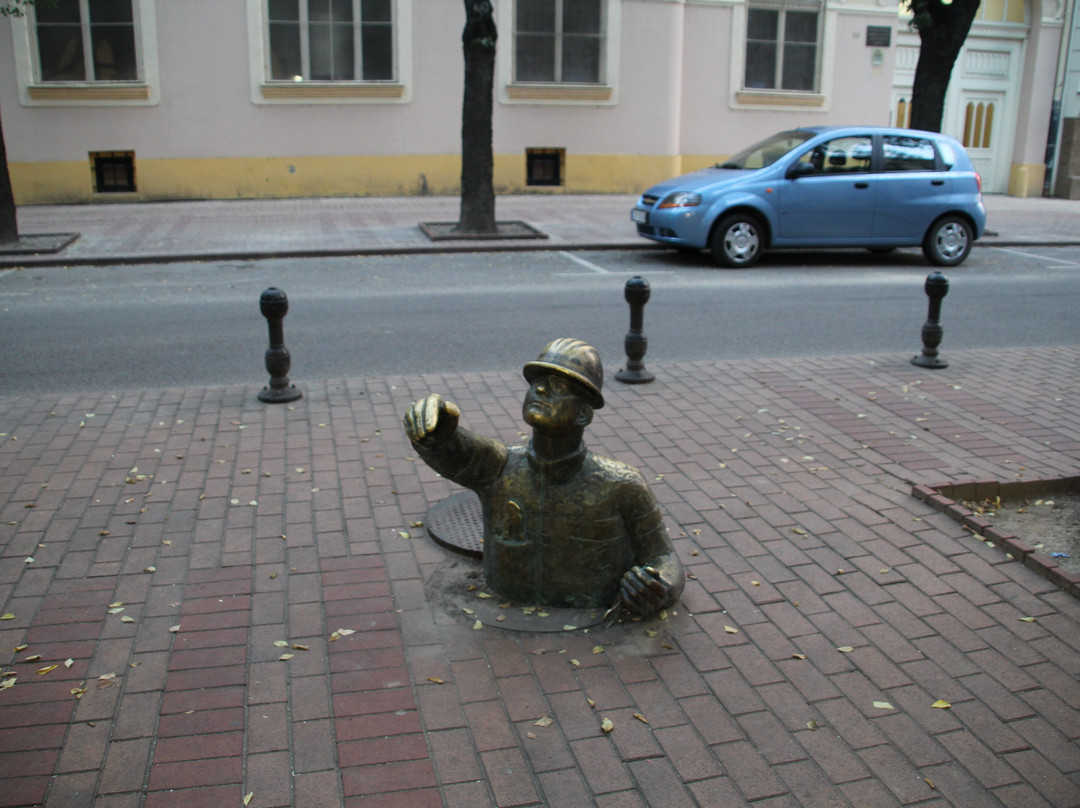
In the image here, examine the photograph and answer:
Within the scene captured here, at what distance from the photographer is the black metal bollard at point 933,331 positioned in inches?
334

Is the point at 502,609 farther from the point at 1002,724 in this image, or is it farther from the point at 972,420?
the point at 972,420

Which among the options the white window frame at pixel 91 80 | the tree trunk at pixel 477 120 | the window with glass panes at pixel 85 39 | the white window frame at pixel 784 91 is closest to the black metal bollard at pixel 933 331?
the tree trunk at pixel 477 120

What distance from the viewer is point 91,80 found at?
1917 cm

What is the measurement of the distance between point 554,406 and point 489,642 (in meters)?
1.03

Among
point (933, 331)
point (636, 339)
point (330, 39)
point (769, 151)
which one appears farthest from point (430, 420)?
point (330, 39)

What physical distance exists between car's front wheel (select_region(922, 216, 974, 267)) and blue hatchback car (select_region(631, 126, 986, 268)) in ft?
0.05

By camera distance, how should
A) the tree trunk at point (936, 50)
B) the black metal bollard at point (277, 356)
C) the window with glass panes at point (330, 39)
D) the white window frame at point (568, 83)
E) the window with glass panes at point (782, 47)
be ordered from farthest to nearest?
1. the window with glass panes at point (782, 47)
2. the white window frame at point (568, 83)
3. the window with glass panes at point (330, 39)
4. the tree trunk at point (936, 50)
5. the black metal bollard at point (277, 356)

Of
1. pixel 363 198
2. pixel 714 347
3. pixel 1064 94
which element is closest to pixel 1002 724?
pixel 714 347

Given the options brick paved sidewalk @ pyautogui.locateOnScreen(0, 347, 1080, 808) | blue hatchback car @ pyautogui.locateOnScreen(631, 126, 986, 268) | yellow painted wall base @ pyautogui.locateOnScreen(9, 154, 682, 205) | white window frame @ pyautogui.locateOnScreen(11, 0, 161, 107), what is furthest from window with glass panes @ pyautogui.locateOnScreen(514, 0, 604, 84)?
brick paved sidewalk @ pyautogui.locateOnScreen(0, 347, 1080, 808)

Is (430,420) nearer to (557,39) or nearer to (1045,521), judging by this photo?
(1045,521)

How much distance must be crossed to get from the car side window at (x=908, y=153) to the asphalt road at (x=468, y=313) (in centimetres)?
142

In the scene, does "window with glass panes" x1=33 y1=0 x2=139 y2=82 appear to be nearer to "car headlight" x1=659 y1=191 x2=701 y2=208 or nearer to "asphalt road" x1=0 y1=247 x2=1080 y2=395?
"asphalt road" x1=0 y1=247 x2=1080 y2=395

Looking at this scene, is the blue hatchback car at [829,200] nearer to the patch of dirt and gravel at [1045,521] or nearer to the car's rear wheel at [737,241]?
the car's rear wheel at [737,241]

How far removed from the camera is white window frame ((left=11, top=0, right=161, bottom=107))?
18.6 m
